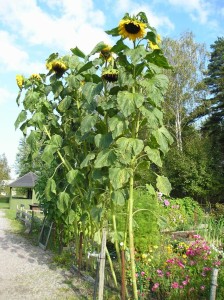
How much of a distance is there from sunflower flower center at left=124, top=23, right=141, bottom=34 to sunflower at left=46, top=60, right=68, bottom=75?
5.56ft

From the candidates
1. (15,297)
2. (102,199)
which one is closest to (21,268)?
(15,297)

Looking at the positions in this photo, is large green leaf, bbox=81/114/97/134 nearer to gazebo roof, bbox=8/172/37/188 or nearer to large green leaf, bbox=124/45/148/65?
large green leaf, bbox=124/45/148/65

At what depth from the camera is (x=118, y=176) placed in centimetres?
346

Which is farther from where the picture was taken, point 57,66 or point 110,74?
point 57,66

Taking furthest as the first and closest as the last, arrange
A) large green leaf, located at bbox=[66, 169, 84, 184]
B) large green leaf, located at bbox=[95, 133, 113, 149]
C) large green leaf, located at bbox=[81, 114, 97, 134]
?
large green leaf, located at bbox=[66, 169, 84, 184], large green leaf, located at bbox=[81, 114, 97, 134], large green leaf, located at bbox=[95, 133, 113, 149]

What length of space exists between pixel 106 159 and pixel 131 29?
1271 millimetres

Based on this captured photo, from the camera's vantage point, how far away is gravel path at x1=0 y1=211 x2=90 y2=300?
4531 mm

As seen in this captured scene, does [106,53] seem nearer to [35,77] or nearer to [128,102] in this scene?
[128,102]

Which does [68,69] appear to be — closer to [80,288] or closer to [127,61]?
[127,61]

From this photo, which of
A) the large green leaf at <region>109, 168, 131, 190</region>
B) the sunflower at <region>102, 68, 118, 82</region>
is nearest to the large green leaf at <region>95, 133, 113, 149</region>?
the large green leaf at <region>109, 168, 131, 190</region>

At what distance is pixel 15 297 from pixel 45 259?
214cm

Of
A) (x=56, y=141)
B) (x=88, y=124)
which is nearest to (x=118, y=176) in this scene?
(x=88, y=124)

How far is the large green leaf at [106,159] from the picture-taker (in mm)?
3569

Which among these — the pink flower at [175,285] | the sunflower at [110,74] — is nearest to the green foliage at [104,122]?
the sunflower at [110,74]
